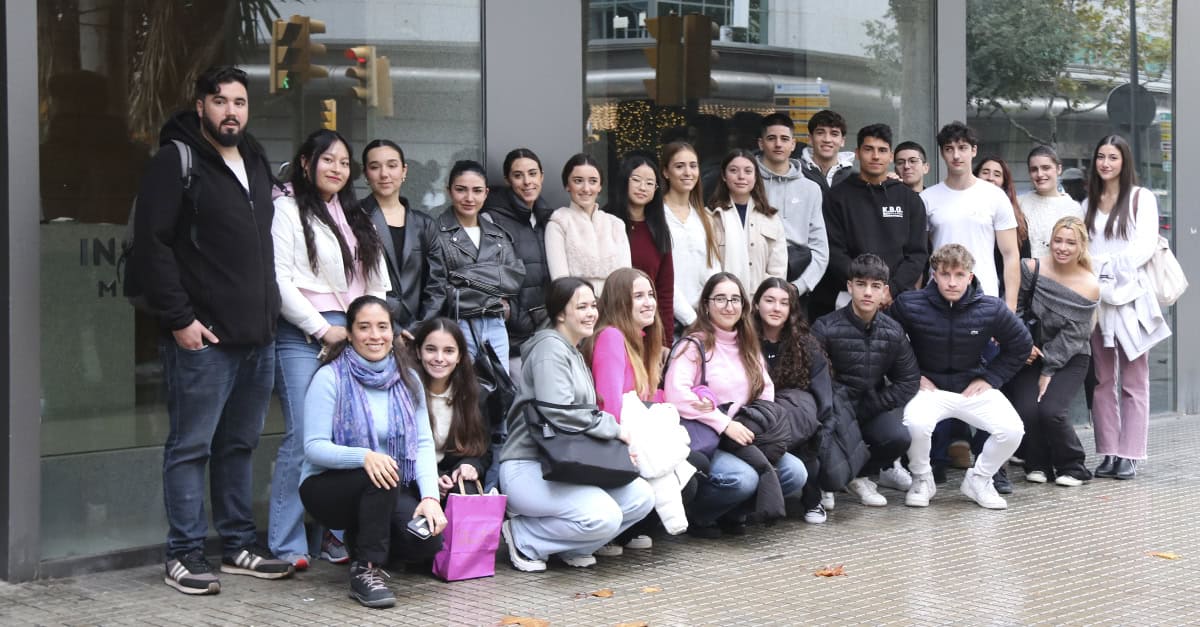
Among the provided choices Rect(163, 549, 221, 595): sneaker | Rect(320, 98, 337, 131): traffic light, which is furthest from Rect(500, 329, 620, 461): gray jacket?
Rect(320, 98, 337, 131): traffic light

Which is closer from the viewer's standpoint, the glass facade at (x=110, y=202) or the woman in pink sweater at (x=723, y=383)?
the glass facade at (x=110, y=202)

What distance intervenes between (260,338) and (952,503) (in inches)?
161

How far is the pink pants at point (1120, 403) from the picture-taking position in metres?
8.84

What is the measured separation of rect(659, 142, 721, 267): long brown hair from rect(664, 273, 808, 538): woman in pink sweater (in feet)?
2.05

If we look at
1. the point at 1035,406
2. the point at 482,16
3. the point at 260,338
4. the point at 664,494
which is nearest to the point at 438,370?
the point at 260,338

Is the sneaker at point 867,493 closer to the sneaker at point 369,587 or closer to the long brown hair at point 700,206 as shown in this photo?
the long brown hair at point 700,206

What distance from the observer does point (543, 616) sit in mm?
5469

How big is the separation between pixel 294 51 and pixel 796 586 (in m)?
3.55

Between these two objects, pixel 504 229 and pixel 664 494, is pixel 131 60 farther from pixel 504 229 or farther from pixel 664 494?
pixel 664 494

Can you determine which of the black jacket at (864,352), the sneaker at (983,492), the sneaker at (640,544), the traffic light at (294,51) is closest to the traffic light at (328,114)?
the traffic light at (294,51)

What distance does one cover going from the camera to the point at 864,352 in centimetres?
770

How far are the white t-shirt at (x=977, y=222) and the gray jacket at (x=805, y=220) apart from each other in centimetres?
81

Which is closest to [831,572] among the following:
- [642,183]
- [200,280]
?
[642,183]

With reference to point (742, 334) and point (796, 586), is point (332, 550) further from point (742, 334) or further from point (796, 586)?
point (742, 334)
